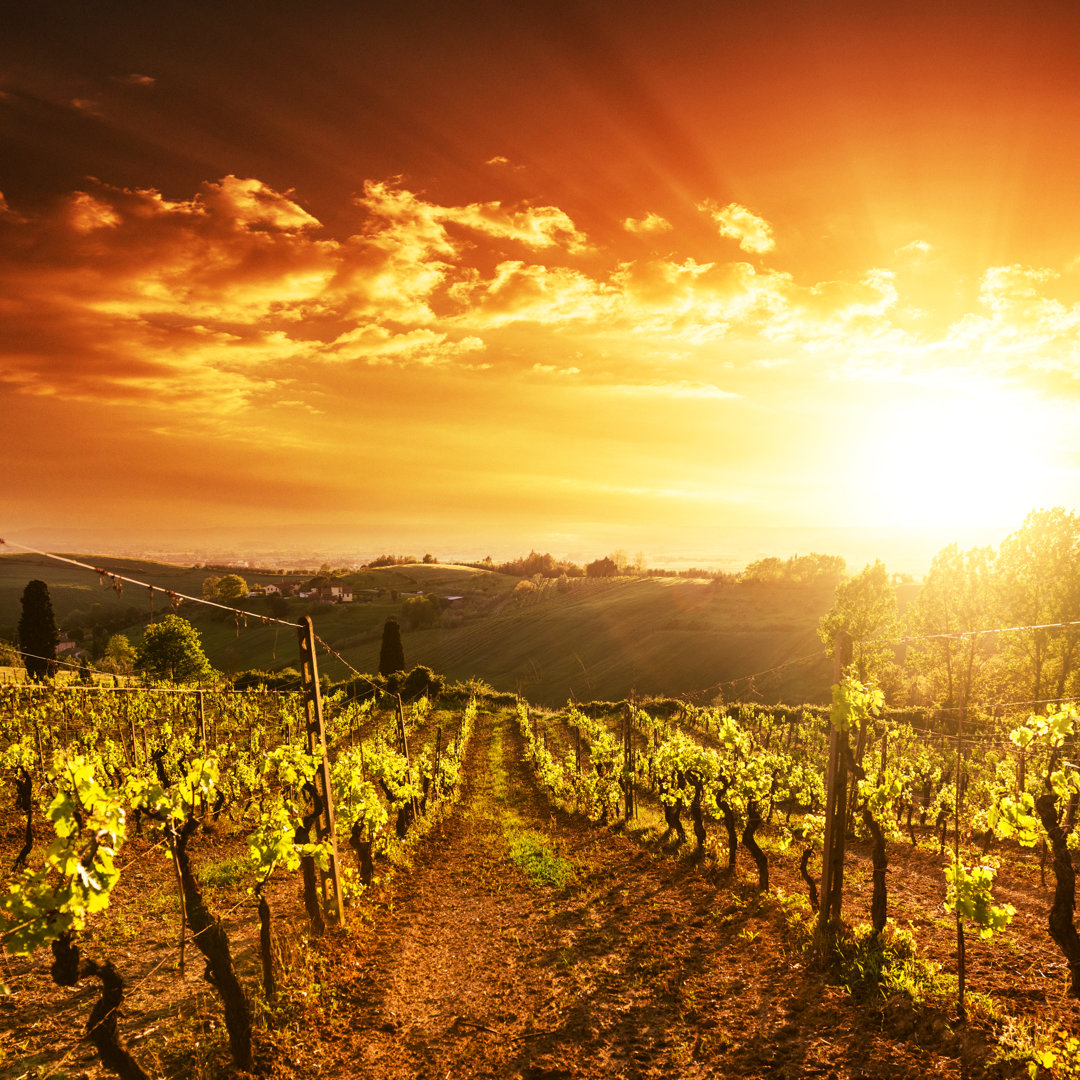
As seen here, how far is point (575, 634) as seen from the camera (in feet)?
253

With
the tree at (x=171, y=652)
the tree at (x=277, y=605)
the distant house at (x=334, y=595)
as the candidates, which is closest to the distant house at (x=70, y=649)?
the tree at (x=171, y=652)

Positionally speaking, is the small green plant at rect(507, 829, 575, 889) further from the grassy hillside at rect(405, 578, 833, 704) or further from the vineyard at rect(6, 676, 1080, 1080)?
the grassy hillside at rect(405, 578, 833, 704)

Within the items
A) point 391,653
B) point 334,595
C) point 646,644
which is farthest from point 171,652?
point 334,595

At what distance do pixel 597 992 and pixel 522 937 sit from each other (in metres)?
2.79

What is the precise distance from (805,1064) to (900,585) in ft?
290

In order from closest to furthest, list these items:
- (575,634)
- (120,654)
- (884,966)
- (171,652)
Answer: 1. (884,966)
2. (171,652)
3. (120,654)
4. (575,634)

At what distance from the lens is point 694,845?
18047mm

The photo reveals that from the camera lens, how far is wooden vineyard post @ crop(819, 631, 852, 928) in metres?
10.8

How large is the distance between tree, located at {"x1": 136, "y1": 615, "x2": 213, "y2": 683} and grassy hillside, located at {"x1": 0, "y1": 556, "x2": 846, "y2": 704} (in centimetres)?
625

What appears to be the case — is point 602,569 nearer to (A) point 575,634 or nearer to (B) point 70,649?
(A) point 575,634

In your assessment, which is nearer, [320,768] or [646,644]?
[320,768]

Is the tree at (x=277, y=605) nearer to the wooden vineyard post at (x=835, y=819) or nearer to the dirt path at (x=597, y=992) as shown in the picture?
the dirt path at (x=597, y=992)

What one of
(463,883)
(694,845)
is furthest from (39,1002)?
(694,845)

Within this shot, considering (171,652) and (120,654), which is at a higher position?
(171,652)
